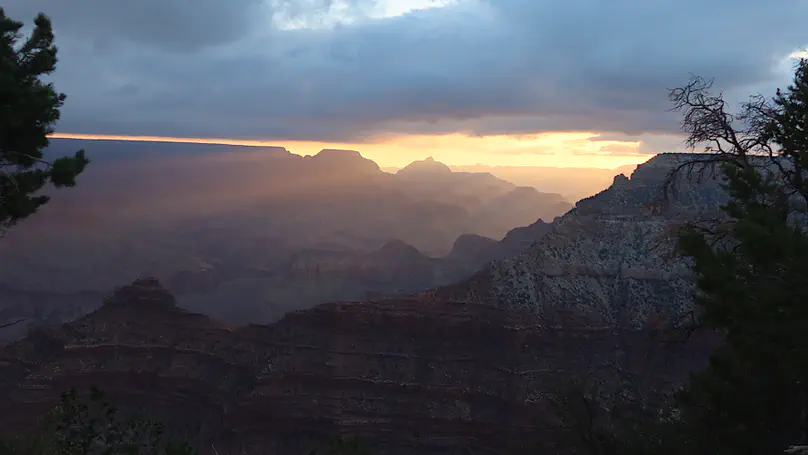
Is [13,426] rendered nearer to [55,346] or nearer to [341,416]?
[55,346]

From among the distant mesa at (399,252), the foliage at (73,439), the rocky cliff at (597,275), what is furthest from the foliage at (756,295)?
the distant mesa at (399,252)

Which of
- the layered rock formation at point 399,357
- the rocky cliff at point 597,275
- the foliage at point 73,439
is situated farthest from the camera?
the rocky cliff at point 597,275

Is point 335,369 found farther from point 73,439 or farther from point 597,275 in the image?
point 73,439

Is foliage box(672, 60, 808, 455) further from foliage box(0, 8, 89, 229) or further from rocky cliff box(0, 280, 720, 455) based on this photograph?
rocky cliff box(0, 280, 720, 455)

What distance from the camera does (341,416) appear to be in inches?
1769

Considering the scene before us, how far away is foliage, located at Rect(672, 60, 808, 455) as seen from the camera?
343 inches

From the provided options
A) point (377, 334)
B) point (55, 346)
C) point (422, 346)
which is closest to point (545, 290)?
point (422, 346)

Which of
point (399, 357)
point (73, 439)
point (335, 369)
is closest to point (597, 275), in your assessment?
point (399, 357)

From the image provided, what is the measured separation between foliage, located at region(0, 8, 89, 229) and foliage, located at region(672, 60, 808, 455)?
13025 mm

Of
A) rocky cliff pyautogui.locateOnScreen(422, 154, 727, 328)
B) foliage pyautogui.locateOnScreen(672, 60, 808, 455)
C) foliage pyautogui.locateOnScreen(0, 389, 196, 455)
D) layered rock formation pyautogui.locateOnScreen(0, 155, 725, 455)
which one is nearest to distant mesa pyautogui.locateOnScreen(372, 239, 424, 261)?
rocky cliff pyautogui.locateOnScreen(422, 154, 727, 328)

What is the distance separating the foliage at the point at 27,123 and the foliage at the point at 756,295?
42.7 ft

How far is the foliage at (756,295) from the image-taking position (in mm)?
8719

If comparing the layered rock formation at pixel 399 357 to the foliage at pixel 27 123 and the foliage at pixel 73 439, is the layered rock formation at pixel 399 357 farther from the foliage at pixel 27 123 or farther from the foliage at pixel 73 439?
the foliage at pixel 27 123

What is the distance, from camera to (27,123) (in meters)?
11.4
